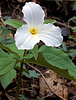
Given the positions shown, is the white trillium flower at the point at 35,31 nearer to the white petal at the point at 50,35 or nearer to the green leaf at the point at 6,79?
the white petal at the point at 50,35

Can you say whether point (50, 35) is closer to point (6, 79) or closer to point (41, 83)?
point (6, 79)

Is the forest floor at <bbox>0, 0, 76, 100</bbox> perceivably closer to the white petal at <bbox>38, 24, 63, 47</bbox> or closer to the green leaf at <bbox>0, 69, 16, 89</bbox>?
the green leaf at <bbox>0, 69, 16, 89</bbox>

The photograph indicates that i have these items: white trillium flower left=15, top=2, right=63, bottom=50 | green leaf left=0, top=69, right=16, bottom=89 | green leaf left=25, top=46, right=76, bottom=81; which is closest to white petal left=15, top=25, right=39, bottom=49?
white trillium flower left=15, top=2, right=63, bottom=50

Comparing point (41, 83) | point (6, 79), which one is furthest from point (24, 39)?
point (41, 83)

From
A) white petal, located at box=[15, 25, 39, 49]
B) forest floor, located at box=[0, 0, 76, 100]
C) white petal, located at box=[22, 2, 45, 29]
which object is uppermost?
white petal, located at box=[22, 2, 45, 29]

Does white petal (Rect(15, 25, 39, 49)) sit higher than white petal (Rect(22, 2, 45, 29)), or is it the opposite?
white petal (Rect(22, 2, 45, 29))

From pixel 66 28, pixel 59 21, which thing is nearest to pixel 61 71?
pixel 66 28

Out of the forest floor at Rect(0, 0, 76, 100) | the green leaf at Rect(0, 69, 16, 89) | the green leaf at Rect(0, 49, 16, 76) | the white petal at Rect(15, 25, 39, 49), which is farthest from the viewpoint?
the forest floor at Rect(0, 0, 76, 100)
